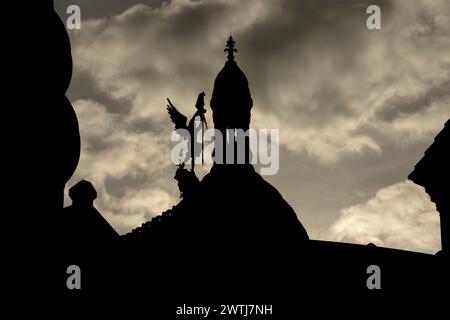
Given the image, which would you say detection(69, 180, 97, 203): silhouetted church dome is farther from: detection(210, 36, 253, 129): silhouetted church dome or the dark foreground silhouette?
detection(210, 36, 253, 129): silhouetted church dome

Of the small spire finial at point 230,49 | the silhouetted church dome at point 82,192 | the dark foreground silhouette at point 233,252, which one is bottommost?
the dark foreground silhouette at point 233,252

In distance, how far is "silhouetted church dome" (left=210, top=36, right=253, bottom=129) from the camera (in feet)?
123

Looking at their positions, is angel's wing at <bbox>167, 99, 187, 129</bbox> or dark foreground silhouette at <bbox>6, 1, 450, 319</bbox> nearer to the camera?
dark foreground silhouette at <bbox>6, 1, 450, 319</bbox>

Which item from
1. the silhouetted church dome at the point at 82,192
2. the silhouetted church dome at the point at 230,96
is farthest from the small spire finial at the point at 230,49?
the silhouetted church dome at the point at 82,192

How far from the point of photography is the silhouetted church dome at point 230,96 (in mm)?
37594

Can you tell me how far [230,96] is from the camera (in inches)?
1480

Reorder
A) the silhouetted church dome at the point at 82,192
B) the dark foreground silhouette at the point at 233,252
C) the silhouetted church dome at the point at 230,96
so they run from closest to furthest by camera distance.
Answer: the dark foreground silhouette at the point at 233,252 → the silhouetted church dome at the point at 82,192 → the silhouetted church dome at the point at 230,96

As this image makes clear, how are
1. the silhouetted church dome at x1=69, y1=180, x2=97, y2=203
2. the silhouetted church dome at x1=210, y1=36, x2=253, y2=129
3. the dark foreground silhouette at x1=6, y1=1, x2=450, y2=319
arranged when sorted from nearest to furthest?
1. the dark foreground silhouette at x1=6, y1=1, x2=450, y2=319
2. the silhouetted church dome at x1=69, y1=180, x2=97, y2=203
3. the silhouetted church dome at x1=210, y1=36, x2=253, y2=129

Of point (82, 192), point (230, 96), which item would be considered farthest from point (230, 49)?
point (82, 192)

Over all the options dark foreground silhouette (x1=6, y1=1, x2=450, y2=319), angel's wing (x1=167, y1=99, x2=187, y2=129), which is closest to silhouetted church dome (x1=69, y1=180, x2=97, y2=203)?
dark foreground silhouette (x1=6, y1=1, x2=450, y2=319)

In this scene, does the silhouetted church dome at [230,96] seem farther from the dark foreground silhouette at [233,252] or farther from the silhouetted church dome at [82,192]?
the silhouetted church dome at [82,192]
